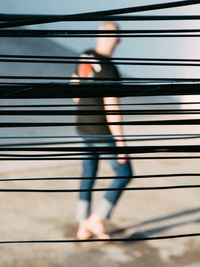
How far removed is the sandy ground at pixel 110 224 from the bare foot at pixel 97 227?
0.08 metres

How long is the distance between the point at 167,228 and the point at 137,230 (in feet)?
0.82

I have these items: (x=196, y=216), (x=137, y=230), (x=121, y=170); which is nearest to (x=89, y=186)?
(x=121, y=170)

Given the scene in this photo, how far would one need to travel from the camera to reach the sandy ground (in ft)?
13.6

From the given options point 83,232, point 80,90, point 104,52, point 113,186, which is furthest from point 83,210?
point 80,90

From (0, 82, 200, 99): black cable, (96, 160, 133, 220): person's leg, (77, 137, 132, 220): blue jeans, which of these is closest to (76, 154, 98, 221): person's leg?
(77, 137, 132, 220): blue jeans

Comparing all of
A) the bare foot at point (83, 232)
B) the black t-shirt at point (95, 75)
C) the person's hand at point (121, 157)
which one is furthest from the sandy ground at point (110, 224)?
the black t-shirt at point (95, 75)

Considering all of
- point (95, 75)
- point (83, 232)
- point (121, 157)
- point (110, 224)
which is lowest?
point (110, 224)

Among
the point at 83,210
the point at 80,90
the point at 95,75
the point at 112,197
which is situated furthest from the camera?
the point at 83,210

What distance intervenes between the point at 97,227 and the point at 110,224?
1.05 feet

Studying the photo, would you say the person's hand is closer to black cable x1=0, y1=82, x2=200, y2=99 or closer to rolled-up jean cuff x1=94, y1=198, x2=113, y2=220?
rolled-up jean cuff x1=94, y1=198, x2=113, y2=220

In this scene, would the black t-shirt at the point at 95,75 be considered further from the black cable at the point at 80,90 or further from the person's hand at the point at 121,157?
the black cable at the point at 80,90

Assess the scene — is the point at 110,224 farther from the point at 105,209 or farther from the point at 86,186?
the point at 86,186

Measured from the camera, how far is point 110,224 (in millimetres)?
4688

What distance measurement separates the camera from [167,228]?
15.5 feet
